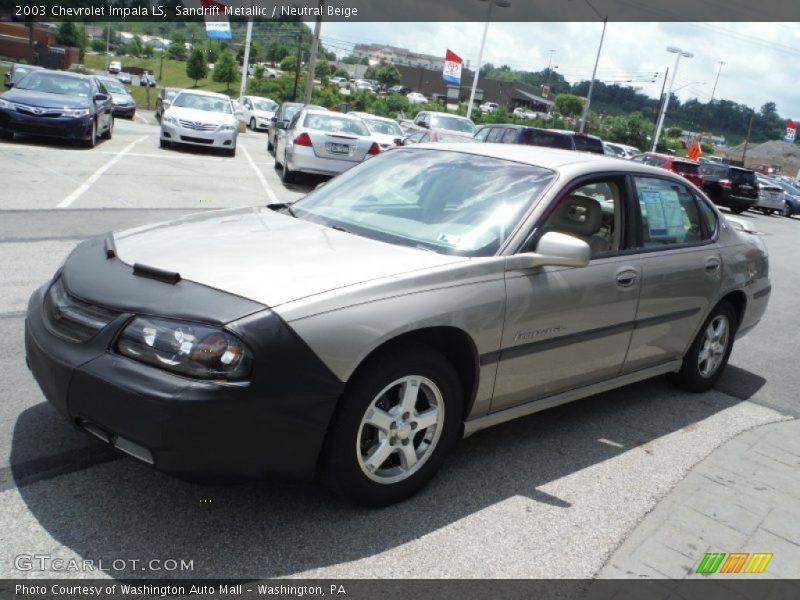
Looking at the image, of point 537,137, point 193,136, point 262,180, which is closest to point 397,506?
point 262,180

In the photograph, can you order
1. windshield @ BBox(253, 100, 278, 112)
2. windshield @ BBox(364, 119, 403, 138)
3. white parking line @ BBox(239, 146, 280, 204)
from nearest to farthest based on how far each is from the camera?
white parking line @ BBox(239, 146, 280, 204), windshield @ BBox(364, 119, 403, 138), windshield @ BBox(253, 100, 278, 112)

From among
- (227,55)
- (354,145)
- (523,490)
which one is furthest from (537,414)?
(227,55)

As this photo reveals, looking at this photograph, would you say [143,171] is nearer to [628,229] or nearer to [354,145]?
[354,145]

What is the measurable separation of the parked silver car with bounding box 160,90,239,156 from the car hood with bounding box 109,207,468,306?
1499 centimetres

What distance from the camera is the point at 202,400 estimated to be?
272 centimetres

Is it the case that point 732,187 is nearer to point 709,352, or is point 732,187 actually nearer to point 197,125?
point 197,125

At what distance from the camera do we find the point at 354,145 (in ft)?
48.8

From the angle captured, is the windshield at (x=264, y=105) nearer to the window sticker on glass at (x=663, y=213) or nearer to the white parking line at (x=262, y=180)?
the white parking line at (x=262, y=180)

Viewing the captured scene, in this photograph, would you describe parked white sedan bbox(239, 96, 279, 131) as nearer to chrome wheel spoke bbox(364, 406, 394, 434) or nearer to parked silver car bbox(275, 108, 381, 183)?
parked silver car bbox(275, 108, 381, 183)

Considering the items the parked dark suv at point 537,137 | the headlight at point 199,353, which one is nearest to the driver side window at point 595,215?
the headlight at point 199,353

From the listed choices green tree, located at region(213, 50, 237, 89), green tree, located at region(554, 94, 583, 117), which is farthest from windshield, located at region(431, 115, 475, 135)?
green tree, located at region(554, 94, 583, 117)

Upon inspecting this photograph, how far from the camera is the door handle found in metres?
4.31

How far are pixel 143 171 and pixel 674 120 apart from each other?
180 m

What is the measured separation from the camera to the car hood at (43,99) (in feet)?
49.4
